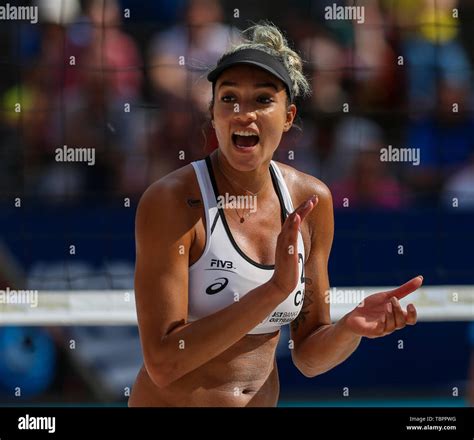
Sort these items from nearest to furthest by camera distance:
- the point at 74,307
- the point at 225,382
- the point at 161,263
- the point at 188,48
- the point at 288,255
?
the point at 288,255
the point at 161,263
the point at 225,382
the point at 74,307
the point at 188,48

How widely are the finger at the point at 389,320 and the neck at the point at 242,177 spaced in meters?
0.33

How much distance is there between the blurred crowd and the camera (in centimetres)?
337

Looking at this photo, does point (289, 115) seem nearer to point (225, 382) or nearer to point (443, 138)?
point (225, 382)

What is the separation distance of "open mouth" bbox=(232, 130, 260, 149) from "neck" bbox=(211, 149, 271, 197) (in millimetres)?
48

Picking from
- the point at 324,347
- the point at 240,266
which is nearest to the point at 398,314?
the point at 324,347

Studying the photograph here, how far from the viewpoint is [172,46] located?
3385 millimetres

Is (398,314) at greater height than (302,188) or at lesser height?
lesser

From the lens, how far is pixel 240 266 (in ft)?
5.68

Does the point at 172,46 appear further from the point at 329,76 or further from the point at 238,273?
the point at 238,273

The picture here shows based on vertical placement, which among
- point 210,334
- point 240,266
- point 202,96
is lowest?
point 210,334
